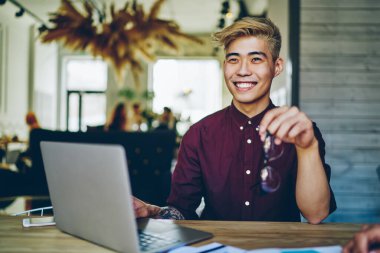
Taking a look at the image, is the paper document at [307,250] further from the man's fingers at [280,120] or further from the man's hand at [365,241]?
the man's fingers at [280,120]

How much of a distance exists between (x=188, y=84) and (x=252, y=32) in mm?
9516

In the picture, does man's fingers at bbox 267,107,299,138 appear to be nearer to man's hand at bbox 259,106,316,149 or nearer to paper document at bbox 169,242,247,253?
man's hand at bbox 259,106,316,149

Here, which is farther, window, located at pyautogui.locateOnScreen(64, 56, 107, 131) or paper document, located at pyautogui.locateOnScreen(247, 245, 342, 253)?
window, located at pyautogui.locateOnScreen(64, 56, 107, 131)

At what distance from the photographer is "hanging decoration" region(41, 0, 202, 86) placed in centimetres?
309

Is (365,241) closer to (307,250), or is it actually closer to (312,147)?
(307,250)

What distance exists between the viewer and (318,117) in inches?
130

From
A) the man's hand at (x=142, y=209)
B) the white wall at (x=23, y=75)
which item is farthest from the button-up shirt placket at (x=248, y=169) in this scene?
the white wall at (x=23, y=75)

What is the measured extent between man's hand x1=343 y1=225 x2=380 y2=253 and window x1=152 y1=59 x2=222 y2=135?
991cm

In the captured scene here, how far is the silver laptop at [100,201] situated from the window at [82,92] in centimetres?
1038

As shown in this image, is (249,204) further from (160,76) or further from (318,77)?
(160,76)

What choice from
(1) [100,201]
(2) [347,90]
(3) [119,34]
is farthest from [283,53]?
(1) [100,201]

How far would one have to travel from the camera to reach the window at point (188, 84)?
10789 millimetres

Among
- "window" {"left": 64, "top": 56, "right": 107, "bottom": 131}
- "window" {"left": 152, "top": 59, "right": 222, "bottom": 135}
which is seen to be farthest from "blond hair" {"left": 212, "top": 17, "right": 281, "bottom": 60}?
"window" {"left": 64, "top": 56, "right": 107, "bottom": 131}

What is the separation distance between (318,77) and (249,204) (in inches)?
81.8
